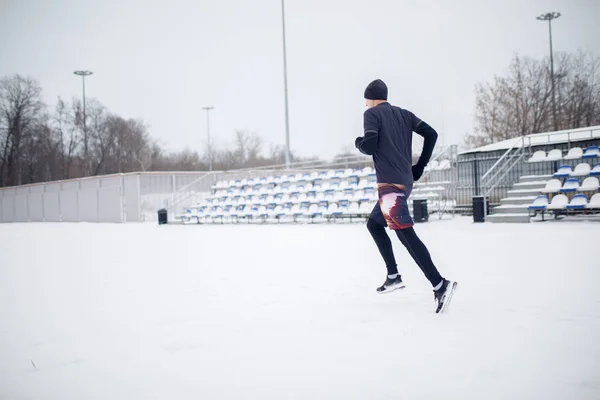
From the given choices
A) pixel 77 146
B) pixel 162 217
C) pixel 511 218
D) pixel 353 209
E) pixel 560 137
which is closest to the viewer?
pixel 511 218

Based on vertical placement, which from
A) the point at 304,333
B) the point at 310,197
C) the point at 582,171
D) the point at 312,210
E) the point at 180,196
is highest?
the point at 582,171

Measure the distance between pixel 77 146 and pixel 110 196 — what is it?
92.0 feet

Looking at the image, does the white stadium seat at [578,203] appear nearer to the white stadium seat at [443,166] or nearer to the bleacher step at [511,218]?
the bleacher step at [511,218]

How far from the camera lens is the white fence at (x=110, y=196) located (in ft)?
73.3

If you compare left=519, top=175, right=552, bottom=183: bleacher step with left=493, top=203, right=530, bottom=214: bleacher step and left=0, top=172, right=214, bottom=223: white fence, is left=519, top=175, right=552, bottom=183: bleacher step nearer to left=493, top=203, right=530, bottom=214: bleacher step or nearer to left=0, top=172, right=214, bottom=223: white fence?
left=493, top=203, right=530, bottom=214: bleacher step

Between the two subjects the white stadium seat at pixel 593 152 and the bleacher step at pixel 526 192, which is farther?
the bleacher step at pixel 526 192

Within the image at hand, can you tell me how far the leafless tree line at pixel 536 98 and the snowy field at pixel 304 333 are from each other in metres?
24.4

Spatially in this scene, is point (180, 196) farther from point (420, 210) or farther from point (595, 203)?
point (595, 203)

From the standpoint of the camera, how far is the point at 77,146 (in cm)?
4788

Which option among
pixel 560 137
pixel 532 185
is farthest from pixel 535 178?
pixel 560 137

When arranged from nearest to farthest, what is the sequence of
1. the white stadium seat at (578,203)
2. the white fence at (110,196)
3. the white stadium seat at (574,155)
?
the white stadium seat at (578,203) → the white stadium seat at (574,155) → the white fence at (110,196)

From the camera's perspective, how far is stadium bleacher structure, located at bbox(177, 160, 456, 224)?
15.7 m

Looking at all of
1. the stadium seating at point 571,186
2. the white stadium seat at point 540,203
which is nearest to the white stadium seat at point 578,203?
the stadium seating at point 571,186

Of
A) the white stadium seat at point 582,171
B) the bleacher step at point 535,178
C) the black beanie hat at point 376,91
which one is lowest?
the bleacher step at point 535,178
